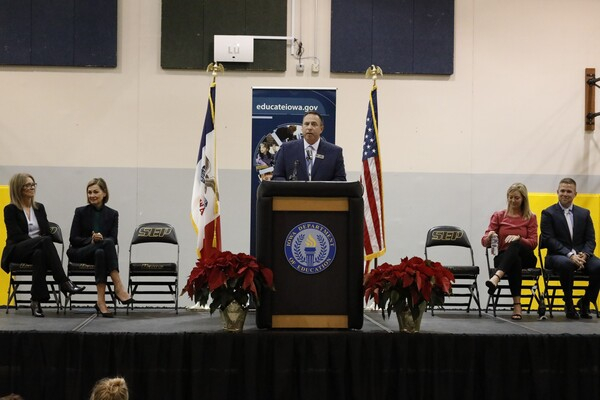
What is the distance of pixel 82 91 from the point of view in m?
8.36

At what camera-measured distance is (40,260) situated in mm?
6156

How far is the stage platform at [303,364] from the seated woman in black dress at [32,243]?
166 centimetres

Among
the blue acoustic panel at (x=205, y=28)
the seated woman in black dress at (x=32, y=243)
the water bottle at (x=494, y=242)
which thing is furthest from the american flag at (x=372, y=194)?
the seated woman in black dress at (x=32, y=243)

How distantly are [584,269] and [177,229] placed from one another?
14.5ft

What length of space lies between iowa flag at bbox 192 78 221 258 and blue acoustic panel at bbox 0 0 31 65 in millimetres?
2859

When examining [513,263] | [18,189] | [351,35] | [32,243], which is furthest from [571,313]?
[18,189]

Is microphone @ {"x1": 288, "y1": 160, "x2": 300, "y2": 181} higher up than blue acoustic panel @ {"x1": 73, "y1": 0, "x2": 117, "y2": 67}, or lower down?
lower down

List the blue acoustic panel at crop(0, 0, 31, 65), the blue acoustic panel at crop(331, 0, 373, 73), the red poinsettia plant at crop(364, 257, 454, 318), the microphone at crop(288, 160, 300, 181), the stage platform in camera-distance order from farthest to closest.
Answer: the blue acoustic panel at crop(331, 0, 373, 73) < the blue acoustic panel at crop(0, 0, 31, 65) < the microphone at crop(288, 160, 300, 181) < the red poinsettia plant at crop(364, 257, 454, 318) < the stage platform

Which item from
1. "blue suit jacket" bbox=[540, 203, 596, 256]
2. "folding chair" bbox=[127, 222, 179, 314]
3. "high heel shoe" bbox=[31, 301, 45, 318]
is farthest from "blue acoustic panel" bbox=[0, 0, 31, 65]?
"blue suit jacket" bbox=[540, 203, 596, 256]

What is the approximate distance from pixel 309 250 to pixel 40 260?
2.81 meters

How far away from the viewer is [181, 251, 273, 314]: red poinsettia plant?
448 cm

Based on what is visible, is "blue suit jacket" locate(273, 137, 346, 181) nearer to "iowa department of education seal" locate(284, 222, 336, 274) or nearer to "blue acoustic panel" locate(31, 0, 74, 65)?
"iowa department of education seal" locate(284, 222, 336, 274)

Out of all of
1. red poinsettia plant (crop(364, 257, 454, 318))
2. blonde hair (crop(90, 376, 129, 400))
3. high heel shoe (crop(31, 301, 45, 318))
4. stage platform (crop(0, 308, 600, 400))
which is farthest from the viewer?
high heel shoe (crop(31, 301, 45, 318))

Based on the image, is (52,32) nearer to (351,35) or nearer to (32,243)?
(32,243)
